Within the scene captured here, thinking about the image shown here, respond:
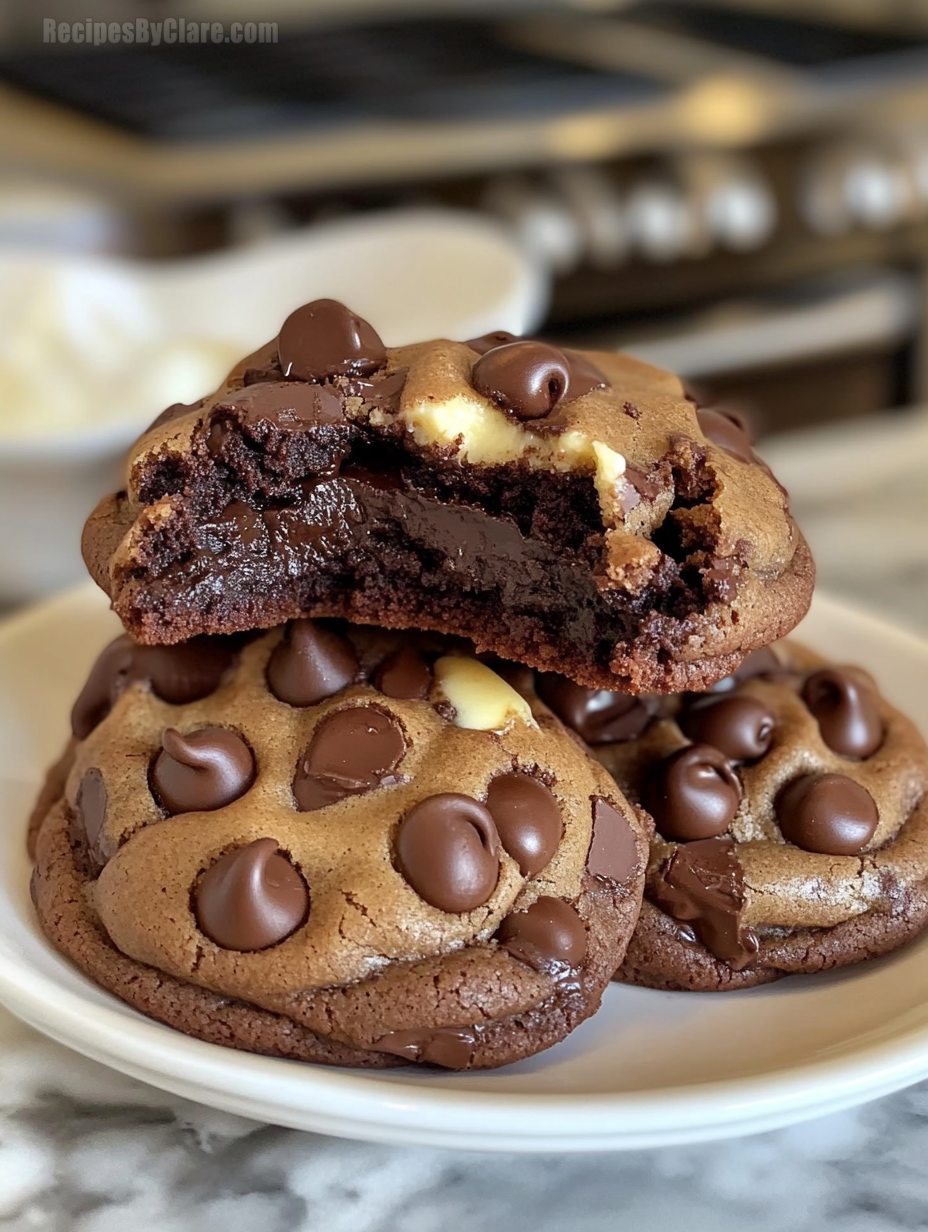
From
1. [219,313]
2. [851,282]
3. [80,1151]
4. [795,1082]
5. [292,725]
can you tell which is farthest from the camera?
[851,282]

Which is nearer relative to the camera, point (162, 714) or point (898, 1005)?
point (898, 1005)

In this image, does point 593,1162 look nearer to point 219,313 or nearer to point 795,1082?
point 795,1082

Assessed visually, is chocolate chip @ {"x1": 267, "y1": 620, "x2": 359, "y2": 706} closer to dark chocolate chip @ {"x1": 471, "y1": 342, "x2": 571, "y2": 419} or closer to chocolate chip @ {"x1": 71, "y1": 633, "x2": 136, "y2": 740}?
chocolate chip @ {"x1": 71, "y1": 633, "x2": 136, "y2": 740}

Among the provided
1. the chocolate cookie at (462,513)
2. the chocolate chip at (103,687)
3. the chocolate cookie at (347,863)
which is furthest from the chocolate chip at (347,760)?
the chocolate chip at (103,687)

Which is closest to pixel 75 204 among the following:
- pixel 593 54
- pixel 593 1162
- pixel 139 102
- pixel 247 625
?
pixel 139 102

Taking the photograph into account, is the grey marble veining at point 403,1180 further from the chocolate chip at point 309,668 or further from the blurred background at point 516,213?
the blurred background at point 516,213
